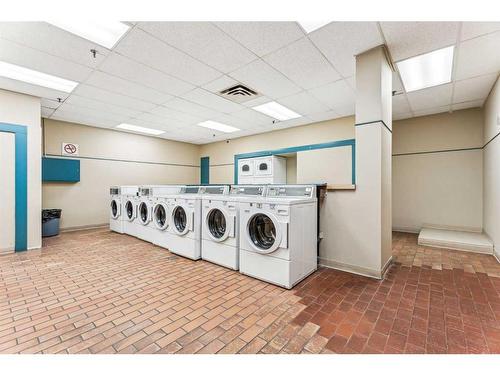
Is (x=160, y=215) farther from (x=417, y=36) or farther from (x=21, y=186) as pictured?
(x=417, y=36)

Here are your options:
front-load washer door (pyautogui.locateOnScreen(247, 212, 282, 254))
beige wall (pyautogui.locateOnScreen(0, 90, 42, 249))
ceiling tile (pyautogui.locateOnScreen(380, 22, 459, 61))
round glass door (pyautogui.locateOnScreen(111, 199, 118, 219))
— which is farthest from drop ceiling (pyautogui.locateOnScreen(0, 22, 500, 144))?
round glass door (pyautogui.locateOnScreen(111, 199, 118, 219))

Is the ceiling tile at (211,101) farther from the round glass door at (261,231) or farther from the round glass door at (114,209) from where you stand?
the round glass door at (114,209)

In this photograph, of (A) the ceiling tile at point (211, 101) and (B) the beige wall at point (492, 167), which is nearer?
(B) the beige wall at point (492, 167)

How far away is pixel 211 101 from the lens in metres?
4.41

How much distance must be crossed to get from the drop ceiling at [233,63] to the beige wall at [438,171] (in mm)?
442

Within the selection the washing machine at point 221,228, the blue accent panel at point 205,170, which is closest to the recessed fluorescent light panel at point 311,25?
the washing machine at point 221,228

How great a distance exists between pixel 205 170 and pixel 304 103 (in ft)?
17.4

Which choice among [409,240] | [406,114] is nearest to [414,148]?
[406,114]

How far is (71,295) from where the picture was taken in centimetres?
230

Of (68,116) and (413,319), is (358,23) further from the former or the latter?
(68,116)

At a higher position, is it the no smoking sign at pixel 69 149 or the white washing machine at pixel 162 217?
the no smoking sign at pixel 69 149

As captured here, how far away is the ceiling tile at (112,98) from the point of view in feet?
12.7

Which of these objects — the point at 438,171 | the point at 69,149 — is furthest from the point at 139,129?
the point at 438,171

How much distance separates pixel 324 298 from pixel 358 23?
2.82m
